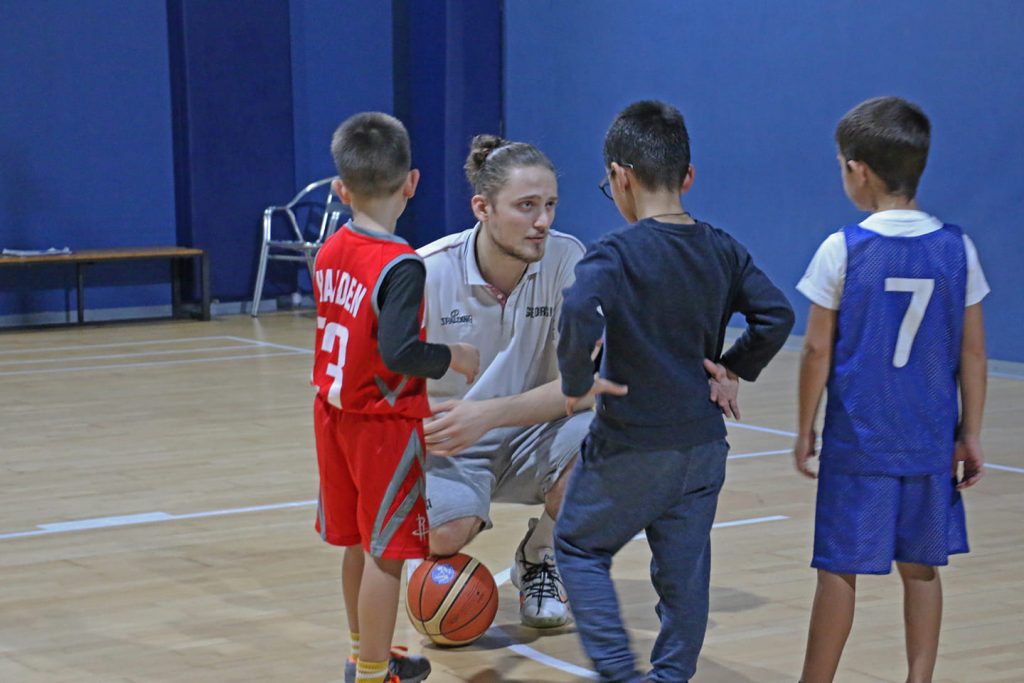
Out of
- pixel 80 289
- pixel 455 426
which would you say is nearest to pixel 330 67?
pixel 80 289

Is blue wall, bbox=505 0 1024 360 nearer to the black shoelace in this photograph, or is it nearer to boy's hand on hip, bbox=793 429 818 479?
the black shoelace

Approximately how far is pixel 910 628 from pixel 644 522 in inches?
19.7

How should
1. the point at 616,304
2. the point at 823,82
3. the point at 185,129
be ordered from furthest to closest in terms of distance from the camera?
the point at 185,129, the point at 823,82, the point at 616,304

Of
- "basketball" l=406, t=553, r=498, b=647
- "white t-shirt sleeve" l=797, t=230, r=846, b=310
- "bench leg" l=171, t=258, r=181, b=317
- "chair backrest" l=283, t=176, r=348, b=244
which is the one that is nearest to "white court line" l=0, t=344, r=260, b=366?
"bench leg" l=171, t=258, r=181, b=317

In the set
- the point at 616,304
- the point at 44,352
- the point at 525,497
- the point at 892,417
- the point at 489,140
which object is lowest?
the point at 44,352

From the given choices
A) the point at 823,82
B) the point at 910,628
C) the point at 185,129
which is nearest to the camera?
the point at 910,628

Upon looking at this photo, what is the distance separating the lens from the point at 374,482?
2484 millimetres

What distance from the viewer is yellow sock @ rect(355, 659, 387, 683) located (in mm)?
2506

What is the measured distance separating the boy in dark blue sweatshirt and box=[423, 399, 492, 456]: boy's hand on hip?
480mm

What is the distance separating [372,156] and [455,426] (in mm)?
637

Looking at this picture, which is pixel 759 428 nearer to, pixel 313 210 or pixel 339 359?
pixel 339 359

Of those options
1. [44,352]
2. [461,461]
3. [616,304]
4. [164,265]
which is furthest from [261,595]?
[164,265]

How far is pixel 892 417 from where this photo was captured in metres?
2.40

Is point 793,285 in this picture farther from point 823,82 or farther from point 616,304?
point 616,304
